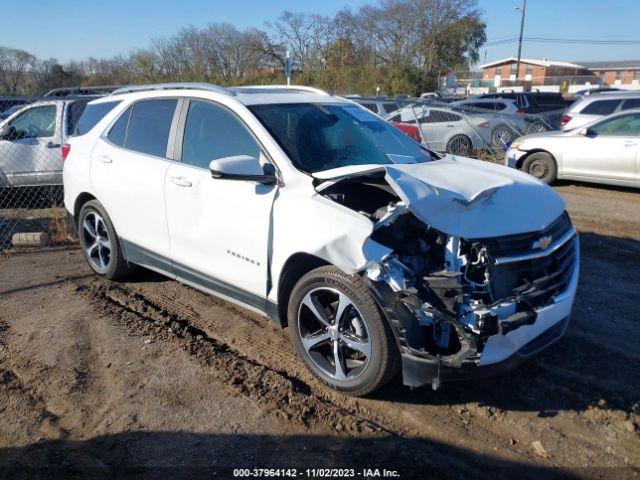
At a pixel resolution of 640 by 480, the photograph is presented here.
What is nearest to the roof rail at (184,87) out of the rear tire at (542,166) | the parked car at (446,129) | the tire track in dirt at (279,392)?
the tire track in dirt at (279,392)

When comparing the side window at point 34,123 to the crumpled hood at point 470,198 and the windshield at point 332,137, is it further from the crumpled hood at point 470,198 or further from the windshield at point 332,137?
the crumpled hood at point 470,198

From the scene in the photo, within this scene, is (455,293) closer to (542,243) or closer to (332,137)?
(542,243)

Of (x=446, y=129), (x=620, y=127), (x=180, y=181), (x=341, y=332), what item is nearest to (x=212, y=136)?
(x=180, y=181)

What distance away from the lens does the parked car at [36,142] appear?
9.62 metres

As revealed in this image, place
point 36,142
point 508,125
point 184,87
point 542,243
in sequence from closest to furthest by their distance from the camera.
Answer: point 542,243, point 184,87, point 36,142, point 508,125

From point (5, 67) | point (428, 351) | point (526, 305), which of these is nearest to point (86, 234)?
point (428, 351)

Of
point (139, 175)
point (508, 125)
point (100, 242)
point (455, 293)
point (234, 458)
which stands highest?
point (508, 125)

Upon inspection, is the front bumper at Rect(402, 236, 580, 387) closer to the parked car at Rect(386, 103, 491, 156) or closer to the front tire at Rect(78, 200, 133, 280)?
the front tire at Rect(78, 200, 133, 280)

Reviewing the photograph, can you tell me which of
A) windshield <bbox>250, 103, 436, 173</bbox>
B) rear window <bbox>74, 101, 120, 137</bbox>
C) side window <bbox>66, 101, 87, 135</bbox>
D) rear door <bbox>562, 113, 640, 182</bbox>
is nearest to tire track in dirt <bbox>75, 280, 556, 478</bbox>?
windshield <bbox>250, 103, 436, 173</bbox>

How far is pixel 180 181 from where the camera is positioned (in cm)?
432

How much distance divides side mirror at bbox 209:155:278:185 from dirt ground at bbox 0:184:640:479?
1.34m

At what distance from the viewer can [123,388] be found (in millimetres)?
3686

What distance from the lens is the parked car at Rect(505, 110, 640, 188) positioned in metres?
9.70

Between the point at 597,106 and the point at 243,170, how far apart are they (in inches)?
539
